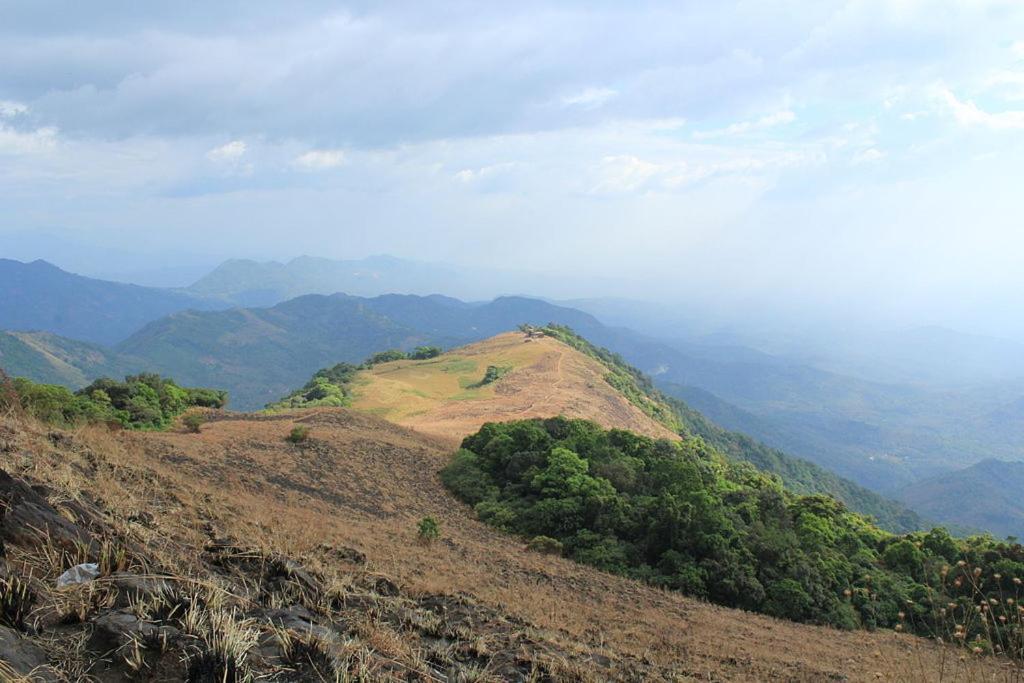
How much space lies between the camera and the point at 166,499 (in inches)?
336

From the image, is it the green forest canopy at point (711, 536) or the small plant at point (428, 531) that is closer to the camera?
the small plant at point (428, 531)

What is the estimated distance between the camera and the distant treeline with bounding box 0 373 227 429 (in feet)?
52.9

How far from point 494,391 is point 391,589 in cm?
3625

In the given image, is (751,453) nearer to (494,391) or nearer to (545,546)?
(494,391)

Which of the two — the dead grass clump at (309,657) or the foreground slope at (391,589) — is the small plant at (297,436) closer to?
the foreground slope at (391,589)

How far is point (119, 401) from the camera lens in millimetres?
21859

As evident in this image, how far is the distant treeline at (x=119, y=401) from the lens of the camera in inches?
635

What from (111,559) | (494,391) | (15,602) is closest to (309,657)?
(15,602)

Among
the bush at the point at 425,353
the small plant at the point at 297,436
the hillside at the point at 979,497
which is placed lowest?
the hillside at the point at 979,497

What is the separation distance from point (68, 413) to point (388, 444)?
10173mm

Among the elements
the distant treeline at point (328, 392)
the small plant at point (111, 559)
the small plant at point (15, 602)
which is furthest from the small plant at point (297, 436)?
the small plant at point (15, 602)

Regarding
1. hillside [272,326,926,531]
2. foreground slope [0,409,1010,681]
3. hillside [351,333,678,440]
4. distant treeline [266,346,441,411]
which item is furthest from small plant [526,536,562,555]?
distant treeline [266,346,441,411]

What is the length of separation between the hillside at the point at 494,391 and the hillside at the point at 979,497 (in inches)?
2559

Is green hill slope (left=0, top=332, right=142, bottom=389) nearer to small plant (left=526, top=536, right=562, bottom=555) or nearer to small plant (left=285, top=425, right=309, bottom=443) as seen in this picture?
small plant (left=285, top=425, right=309, bottom=443)
